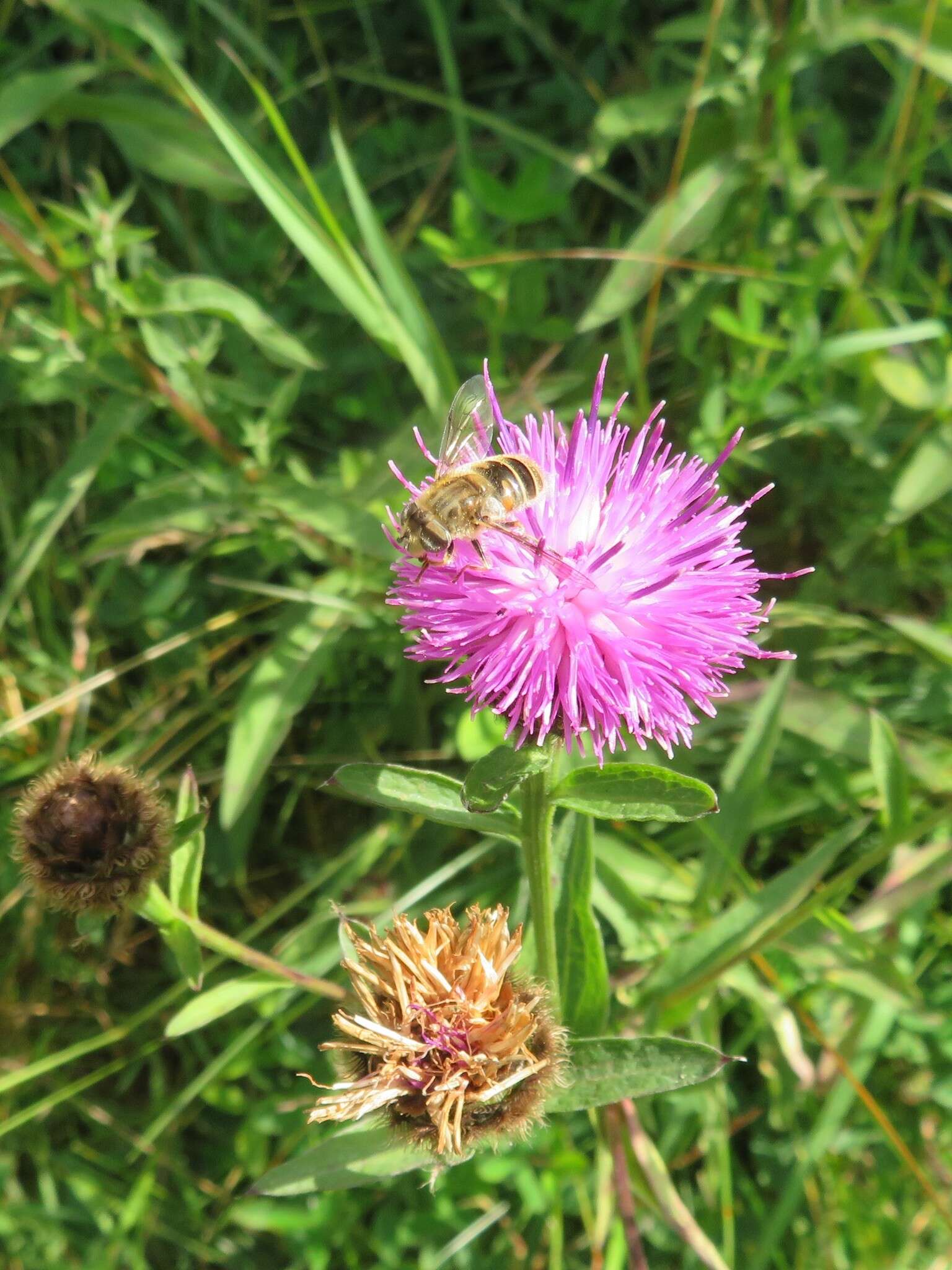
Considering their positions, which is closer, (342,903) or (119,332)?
(119,332)

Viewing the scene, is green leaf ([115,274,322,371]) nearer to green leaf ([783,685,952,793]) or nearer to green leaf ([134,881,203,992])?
green leaf ([134,881,203,992])

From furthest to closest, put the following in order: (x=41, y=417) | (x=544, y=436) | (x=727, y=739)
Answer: (x=41, y=417) → (x=727, y=739) → (x=544, y=436)

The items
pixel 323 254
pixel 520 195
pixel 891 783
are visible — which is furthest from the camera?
pixel 520 195

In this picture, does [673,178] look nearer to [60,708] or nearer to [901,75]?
[901,75]

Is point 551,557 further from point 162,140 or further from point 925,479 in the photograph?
point 162,140

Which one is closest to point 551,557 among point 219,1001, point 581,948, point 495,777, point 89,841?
point 495,777

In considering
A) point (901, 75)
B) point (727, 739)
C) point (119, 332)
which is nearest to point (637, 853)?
point (727, 739)
